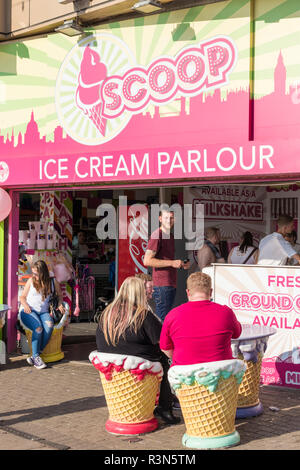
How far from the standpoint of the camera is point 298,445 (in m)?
5.77

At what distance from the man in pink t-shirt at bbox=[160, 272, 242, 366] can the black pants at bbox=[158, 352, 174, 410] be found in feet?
2.74

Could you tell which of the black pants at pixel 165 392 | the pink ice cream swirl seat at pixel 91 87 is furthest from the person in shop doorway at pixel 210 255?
the black pants at pixel 165 392

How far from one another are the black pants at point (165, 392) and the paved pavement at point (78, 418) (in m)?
0.19

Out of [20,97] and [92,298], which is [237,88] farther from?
[92,298]

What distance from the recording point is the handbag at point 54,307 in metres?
9.70

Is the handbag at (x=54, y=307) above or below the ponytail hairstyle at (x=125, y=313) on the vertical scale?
below

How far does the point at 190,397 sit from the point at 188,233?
302 inches

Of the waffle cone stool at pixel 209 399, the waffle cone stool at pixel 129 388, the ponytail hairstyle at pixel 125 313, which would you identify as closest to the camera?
the waffle cone stool at pixel 209 399

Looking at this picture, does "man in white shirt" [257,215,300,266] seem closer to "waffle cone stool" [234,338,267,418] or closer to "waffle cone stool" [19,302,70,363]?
"waffle cone stool" [234,338,267,418]

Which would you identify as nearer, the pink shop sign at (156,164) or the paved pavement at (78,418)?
the paved pavement at (78,418)

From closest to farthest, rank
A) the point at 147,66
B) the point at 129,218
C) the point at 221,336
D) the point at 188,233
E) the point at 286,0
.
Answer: the point at 221,336
the point at 286,0
the point at 147,66
the point at 129,218
the point at 188,233

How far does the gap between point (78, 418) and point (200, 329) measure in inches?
76.4

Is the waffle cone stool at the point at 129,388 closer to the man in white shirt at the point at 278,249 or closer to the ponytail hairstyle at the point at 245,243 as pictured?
the man in white shirt at the point at 278,249

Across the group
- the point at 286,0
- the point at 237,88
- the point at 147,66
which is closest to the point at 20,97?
the point at 147,66
